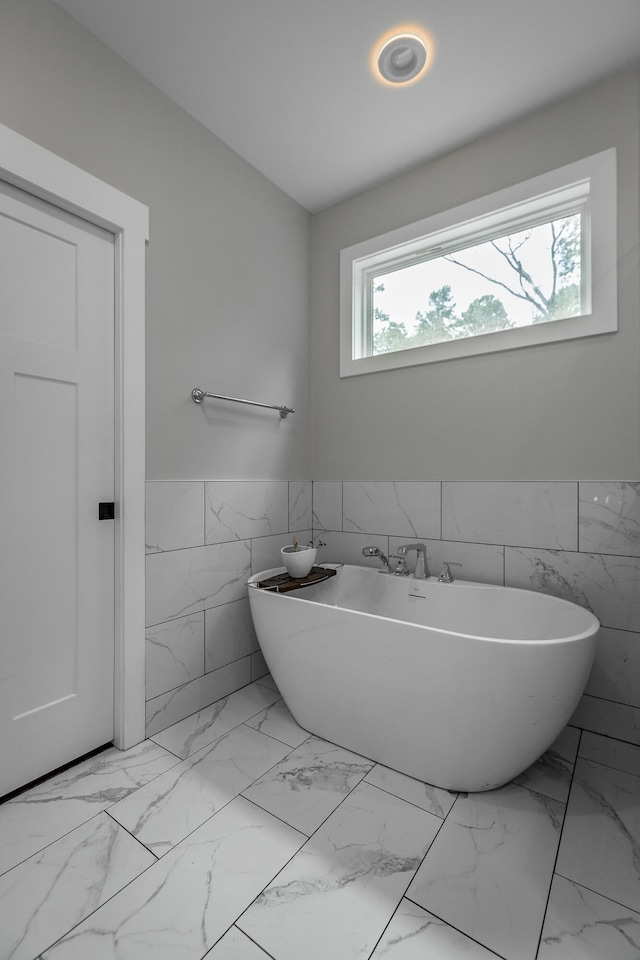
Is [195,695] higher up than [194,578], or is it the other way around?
[194,578]

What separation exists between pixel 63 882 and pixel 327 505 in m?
1.88

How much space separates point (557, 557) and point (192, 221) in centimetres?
216

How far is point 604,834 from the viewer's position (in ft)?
4.40

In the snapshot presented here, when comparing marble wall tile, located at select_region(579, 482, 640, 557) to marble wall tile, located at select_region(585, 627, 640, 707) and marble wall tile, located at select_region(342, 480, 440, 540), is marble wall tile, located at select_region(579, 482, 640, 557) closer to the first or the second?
marble wall tile, located at select_region(585, 627, 640, 707)

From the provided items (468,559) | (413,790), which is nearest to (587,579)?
(468,559)

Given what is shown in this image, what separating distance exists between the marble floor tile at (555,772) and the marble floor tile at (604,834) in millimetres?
28

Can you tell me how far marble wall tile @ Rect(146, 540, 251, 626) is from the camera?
1.85 m

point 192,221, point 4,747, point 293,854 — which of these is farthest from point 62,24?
point 293,854

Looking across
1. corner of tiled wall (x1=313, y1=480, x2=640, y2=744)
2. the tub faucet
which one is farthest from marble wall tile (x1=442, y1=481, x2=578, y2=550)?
the tub faucet

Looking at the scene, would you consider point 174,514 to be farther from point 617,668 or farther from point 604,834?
point 617,668

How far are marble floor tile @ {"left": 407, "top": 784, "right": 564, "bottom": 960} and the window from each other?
1782 mm

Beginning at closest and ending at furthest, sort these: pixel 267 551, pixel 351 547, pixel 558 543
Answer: pixel 558 543 → pixel 267 551 → pixel 351 547

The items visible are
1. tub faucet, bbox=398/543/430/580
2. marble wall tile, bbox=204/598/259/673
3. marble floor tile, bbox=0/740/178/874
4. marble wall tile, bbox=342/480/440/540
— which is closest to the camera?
marble floor tile, bbox=0/740/178/874

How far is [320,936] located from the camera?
104cm
